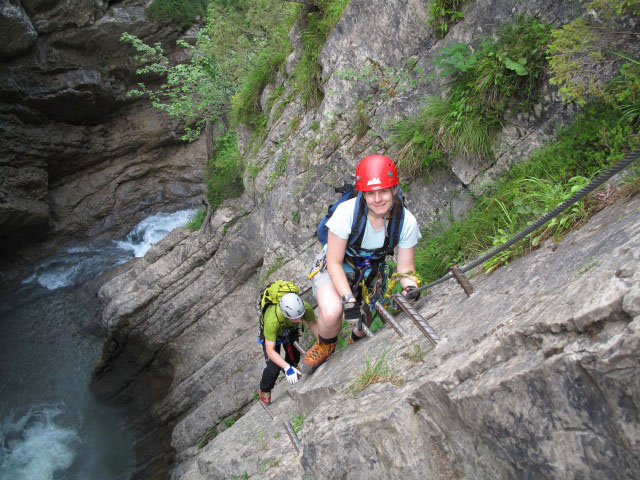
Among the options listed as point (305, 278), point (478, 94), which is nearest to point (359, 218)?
point (478, 94)

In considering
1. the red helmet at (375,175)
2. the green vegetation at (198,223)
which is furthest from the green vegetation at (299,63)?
the red helmet at (375,175)

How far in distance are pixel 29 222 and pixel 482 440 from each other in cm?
1978

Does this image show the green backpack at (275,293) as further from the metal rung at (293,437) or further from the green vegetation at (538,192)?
the green vegetation at (538,192)

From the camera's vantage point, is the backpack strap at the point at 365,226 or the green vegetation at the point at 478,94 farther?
the green vegetation at the point at 478,94

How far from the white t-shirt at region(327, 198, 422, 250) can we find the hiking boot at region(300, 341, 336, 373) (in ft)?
5.07

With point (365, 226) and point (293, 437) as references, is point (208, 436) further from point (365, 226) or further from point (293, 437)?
point (365, 226)

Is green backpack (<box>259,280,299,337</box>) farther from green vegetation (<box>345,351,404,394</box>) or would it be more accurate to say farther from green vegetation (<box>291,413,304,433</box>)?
green vegetation (<box>345,351,404,394</box>)

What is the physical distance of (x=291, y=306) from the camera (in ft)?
18.6

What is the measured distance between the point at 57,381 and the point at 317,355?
1259 cm

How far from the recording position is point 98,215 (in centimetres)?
1972

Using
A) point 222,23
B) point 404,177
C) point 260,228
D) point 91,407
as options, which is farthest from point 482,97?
point 91,407

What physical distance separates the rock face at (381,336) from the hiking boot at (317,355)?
142 mm

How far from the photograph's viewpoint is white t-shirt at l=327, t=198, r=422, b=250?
170 inches

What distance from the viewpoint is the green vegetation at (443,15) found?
6.35 m
